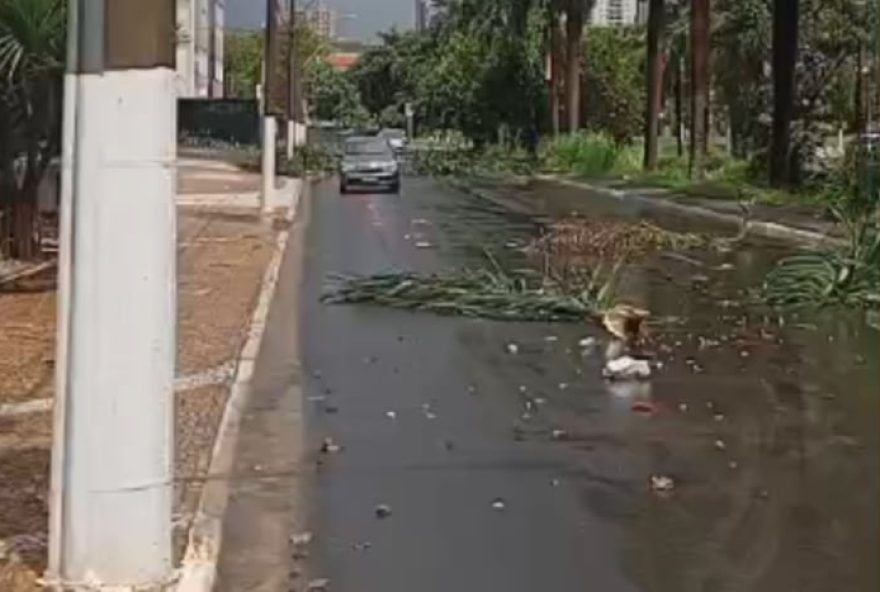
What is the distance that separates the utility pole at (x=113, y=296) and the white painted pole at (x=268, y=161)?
30.2 metres

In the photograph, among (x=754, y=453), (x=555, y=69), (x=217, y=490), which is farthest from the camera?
(x=555, y=69)

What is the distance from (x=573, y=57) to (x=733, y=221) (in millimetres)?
35774

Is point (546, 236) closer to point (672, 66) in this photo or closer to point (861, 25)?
point (861, 25)

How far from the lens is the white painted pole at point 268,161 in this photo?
3744 centimetres

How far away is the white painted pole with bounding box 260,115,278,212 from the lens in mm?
37438

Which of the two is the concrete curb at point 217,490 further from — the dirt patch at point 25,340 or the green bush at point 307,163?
the green bush at point 307,163

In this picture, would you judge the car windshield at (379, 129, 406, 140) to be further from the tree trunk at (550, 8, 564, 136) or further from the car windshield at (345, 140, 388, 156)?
the car windshield at (345, 140, 388, 156)

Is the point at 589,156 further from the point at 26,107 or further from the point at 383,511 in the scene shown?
the point at 383,511

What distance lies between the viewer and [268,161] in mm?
37312

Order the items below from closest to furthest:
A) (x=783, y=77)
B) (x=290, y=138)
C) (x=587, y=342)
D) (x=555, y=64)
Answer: (x=587, y=342)
(x=783, y=77)
(x=290, y=138)
(x=555, y=64)

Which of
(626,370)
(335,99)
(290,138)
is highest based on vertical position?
(335,99)

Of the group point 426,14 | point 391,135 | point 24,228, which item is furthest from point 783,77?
point 426,14

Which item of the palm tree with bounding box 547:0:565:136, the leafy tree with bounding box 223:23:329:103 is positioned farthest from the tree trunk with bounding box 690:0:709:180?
the leafy tree with bounding box 223:23:329:103

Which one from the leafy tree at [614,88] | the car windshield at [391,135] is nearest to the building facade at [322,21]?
the car windshield at [391,135]
